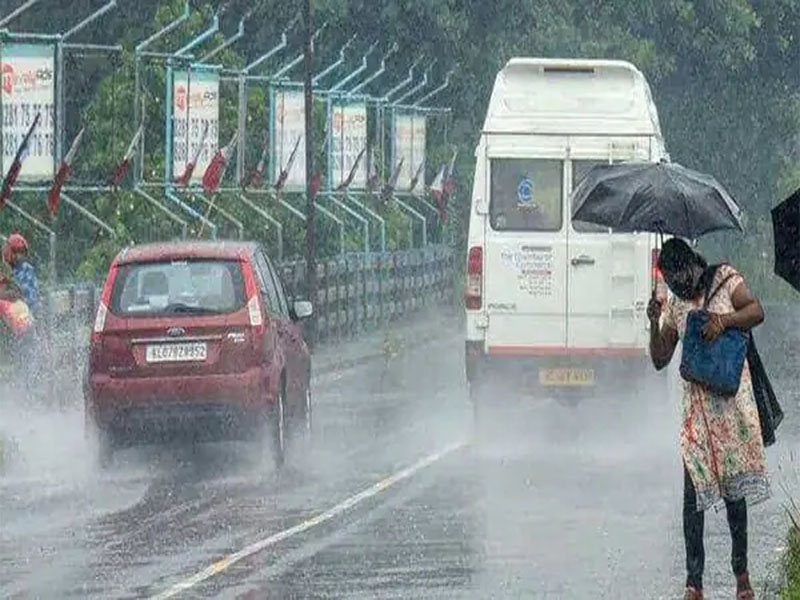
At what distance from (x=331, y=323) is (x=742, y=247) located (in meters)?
28.5

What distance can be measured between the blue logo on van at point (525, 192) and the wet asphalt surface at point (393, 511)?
1749 mm

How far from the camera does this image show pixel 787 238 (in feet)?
45.5

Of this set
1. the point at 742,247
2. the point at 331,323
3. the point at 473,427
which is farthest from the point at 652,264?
the point at 742,247

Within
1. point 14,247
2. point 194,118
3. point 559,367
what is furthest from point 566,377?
point 194,118

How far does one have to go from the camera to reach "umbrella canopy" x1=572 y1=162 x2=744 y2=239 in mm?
14719

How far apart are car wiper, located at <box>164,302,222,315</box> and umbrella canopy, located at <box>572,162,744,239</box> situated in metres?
6.59

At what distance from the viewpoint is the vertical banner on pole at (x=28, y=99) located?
93.9ft

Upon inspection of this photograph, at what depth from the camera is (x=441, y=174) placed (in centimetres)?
5044

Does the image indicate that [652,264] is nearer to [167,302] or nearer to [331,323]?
[167,302]

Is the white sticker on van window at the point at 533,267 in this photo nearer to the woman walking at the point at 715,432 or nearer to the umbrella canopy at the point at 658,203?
the umbrella canopy at the point at 658,203

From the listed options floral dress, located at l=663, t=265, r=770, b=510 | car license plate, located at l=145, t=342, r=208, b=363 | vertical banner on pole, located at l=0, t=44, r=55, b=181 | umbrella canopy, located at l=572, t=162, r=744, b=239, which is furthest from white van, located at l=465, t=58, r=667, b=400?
floral dress, located at l=663, t=265, r=770, b=510

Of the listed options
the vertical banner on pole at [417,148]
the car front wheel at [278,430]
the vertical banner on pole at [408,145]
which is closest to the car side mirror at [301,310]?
the car front wheel at [278,430]

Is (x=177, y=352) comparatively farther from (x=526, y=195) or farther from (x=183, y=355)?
(x=526, y=195)

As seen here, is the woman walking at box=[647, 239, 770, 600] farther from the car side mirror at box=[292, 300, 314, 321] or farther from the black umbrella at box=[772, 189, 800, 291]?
the car side mirror at box=[292, 300, 314, 321]
